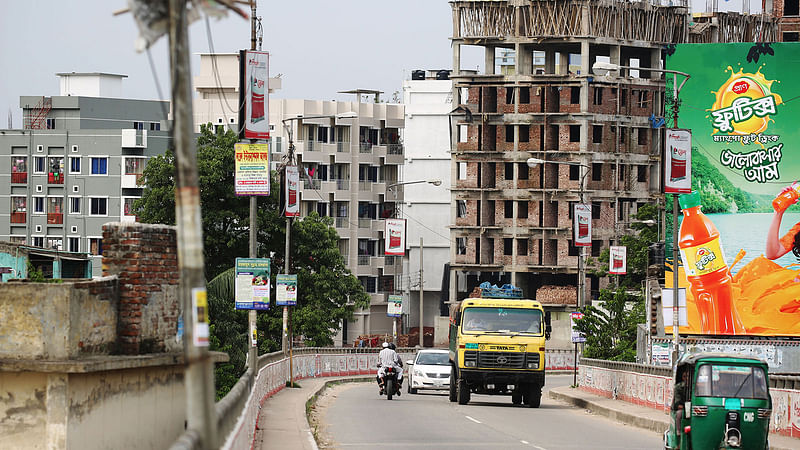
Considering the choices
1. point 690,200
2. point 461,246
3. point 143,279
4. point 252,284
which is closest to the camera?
point 143,279

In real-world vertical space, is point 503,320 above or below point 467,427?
above

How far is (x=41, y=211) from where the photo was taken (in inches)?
A: 4186

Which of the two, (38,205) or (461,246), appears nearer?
(461,246)

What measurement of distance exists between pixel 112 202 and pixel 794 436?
85884mm

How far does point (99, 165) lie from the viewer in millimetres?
105625

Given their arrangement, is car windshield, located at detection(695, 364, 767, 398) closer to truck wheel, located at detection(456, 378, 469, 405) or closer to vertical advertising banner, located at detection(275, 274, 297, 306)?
truck wheel, located at detection(456, 378, 469, 405)

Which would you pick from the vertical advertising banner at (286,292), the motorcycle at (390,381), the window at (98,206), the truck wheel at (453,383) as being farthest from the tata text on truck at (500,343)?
the window at (98,206)

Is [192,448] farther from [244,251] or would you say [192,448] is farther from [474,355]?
[244,251]

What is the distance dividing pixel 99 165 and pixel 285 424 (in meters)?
81.5

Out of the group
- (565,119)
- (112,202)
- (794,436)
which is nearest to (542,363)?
(794,436)

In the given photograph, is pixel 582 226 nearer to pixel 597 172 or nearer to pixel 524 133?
pixel 597 172

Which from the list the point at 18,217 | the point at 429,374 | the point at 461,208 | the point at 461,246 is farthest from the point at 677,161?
the point at 18,217

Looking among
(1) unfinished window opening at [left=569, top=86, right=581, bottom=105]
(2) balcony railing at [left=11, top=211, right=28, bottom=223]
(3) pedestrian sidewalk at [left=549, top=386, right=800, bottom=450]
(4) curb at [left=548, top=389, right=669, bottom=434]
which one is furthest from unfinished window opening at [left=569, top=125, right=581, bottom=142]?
(4) curb at [left=548, top=389, right=669, bottom=434]

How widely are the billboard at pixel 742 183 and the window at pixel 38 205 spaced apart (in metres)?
60.8
